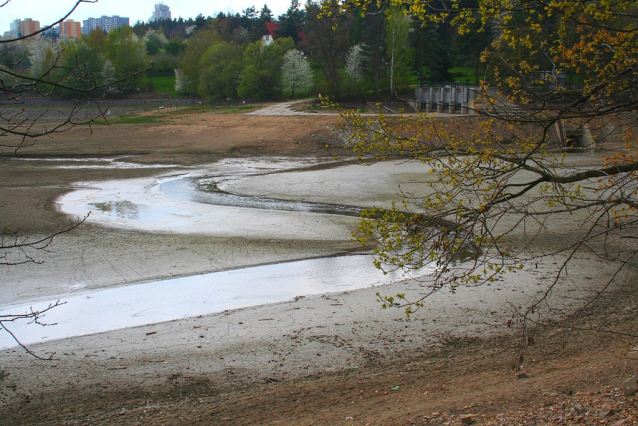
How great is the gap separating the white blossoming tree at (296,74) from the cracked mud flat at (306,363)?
4712 cm

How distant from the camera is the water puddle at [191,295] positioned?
930 centimetres

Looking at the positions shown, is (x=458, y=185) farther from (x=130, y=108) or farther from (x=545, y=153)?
(x=130, y=108)

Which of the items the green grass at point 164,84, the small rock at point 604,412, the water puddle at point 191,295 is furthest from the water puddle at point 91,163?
the green grass at point 164,84

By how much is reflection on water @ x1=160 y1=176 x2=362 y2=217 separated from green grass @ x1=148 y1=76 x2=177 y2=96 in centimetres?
5407

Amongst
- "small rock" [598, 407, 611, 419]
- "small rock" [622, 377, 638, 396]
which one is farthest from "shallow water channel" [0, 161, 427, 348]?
"small rock" [598, 407, 611, 419]

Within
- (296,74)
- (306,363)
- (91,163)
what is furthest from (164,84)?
(306,363)

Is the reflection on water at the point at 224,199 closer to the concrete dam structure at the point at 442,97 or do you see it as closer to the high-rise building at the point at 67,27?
the high-rise building at the point at 67,27

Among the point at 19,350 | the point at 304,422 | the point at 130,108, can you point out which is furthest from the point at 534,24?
the point at 130,108

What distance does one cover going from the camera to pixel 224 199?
1911 cm

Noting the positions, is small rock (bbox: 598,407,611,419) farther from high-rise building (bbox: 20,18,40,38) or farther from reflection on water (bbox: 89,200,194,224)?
reflection on water (bbox: 89,200,194,224)

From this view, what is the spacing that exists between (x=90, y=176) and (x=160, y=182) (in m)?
3.27

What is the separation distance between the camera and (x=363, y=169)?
2411 cm

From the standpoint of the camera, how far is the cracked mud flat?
5.98 m

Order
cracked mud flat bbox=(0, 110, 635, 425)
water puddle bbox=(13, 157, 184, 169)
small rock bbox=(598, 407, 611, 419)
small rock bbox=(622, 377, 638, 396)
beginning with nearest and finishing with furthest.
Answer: small rock bbox=(598, 407, 611, 419) < small rock bbox=(622, 377, 638, 396) < cracked mud flat bbox=(0, 110, 635, 425) < water puddle bbox=(13, 157, 184, 169)
